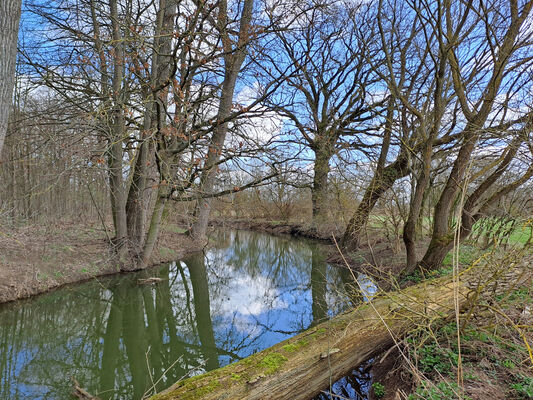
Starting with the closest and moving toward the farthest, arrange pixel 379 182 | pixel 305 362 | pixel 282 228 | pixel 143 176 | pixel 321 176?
1. pixel 305 362
2. pixel 143 176
3. pixel 379 182
4. pixel 321 176
5. pixel 282 228

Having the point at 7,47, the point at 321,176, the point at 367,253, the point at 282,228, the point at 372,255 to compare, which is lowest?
the point at 367,253

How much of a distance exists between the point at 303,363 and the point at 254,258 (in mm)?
9976

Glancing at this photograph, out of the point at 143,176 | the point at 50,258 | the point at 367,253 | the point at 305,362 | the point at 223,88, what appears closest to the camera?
the point at 305,362

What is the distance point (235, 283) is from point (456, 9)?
27.3ft

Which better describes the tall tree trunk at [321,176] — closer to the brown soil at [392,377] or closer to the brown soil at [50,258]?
the brown soil at [392,377]

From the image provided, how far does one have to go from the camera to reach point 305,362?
8.94ft

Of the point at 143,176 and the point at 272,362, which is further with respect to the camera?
the point at 143,176

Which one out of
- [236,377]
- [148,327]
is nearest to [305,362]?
[236,377]

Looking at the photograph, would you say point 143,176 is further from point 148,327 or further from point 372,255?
point 372,255

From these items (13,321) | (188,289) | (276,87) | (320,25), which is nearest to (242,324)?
(188,289)

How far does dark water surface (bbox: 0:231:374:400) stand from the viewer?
12.9ft

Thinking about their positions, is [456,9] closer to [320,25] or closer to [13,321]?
[320,25]

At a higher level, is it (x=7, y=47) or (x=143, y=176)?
(x=7, y=47)

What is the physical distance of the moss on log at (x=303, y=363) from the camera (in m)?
2.29
